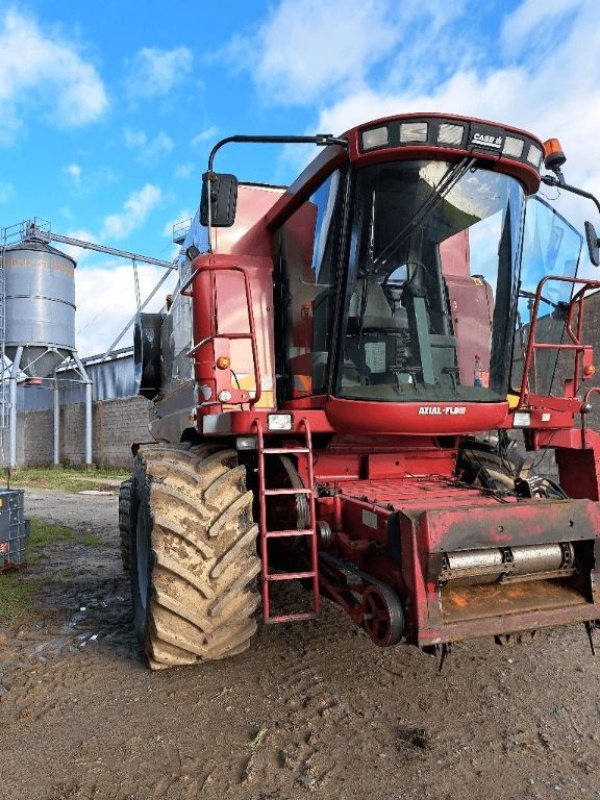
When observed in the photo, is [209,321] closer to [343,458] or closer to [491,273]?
[343,458]

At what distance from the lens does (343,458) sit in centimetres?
430

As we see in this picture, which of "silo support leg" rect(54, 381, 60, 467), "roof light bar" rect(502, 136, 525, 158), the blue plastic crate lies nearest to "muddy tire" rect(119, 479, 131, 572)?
the blue plastic crate

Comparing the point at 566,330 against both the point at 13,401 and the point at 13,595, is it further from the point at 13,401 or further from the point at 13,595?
the point at 13,401

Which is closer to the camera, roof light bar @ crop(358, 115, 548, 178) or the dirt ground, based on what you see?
the dirt ground

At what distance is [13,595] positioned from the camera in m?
5.41

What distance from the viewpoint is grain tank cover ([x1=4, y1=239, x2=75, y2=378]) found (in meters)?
22.1

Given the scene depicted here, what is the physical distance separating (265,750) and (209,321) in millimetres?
2638

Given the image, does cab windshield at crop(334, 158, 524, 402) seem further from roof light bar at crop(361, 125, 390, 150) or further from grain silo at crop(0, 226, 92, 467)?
grain silo at crop(0, 226, 92, 467)

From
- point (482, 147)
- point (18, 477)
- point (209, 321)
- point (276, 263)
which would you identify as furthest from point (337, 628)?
point (18, 477)

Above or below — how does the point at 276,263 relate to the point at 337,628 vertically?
above

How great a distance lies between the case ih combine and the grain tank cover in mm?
19709

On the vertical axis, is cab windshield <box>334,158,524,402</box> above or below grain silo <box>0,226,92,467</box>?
below

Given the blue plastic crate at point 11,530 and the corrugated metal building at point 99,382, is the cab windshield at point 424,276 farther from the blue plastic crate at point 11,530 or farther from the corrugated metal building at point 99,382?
the corrugated metal building at point 99,382

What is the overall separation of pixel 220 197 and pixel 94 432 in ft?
67.1
